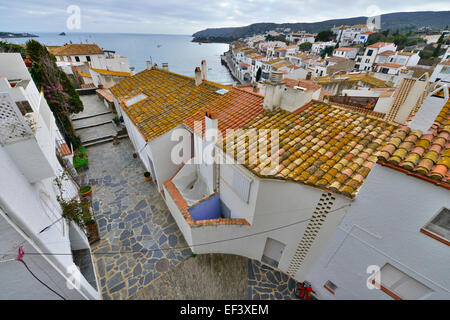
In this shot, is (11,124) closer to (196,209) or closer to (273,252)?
(196,209)

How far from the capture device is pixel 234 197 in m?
9.69

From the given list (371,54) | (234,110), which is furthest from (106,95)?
(371,54)

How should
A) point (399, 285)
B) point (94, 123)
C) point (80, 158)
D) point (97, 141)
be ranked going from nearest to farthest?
1. point (399, 285)
2. point (80, 158)
3. point (97, 141)
4. point (94, 123)

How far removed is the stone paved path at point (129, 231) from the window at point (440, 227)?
32.0ft

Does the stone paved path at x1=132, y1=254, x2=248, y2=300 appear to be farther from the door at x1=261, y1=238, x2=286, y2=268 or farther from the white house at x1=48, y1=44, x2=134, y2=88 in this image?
the white house at x1=48, y1=44, x2=134, y2=88

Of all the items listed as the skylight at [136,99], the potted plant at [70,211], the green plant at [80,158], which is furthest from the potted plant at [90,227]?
the skylight at [136,99]

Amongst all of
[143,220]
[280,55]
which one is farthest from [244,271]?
[280,55]

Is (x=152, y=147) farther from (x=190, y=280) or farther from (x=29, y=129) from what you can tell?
(x=190, y=280)

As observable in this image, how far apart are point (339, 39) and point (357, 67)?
56.6m

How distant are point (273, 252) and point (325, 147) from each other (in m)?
6.05

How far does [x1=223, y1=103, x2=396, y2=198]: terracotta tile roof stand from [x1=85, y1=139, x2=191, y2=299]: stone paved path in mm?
6927

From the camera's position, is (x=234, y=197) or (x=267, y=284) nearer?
(x=267, y=284)
